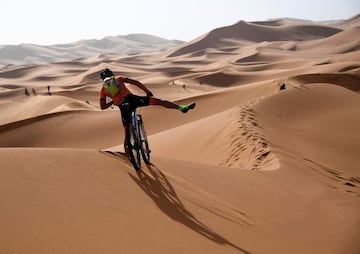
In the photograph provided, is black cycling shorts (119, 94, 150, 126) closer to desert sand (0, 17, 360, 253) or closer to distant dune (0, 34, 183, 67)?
desert sand (0, 17, 360, 253)

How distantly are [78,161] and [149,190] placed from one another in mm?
883

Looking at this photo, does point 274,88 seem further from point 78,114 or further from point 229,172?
point 229,172

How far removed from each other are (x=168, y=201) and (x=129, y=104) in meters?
1.31

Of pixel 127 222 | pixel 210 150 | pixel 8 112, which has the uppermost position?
pixel 127 222

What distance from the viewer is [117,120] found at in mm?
14055

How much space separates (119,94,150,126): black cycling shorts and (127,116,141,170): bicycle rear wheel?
11 centimetres

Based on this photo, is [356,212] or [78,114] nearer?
[356,212]

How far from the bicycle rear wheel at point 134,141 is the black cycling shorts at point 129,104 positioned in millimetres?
109

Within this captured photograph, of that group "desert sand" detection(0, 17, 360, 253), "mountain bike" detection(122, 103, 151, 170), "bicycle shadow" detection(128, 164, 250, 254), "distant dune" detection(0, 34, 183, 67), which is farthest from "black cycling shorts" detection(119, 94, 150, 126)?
"distant dune" detection(0, 34, 183, 67)

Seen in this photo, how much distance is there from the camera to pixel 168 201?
3928mm

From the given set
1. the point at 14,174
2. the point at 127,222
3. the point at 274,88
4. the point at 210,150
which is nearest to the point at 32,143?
the point at 210,150

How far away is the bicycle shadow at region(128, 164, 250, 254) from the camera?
340 centimetres

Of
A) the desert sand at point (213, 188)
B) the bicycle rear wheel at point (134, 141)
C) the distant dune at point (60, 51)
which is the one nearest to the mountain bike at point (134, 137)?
the bicycle rear wheel at point (134, 141)

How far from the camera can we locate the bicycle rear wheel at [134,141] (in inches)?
179
